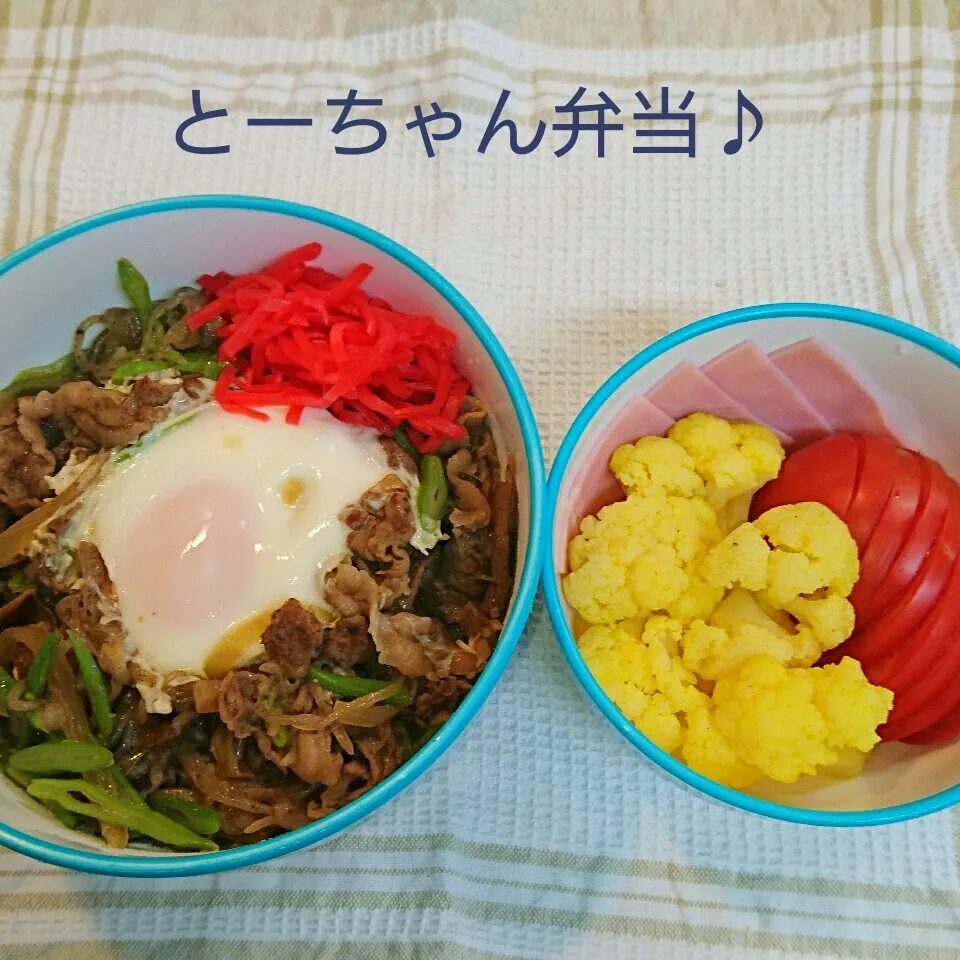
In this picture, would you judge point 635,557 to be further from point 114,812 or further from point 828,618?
point 114,812

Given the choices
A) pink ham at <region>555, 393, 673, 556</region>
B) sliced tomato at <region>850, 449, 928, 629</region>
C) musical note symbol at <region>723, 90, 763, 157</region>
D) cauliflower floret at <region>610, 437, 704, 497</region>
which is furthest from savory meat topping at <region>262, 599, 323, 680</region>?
musical note symbol at <region>723, 90, 763, 157</region>

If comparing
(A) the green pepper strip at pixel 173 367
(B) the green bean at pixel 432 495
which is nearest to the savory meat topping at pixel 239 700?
(B) the green bean at pixel 432 495

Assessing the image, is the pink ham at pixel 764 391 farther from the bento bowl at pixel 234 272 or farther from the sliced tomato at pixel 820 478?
the bento bowl at pixel 234 272

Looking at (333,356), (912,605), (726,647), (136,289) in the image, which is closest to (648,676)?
(726,647)

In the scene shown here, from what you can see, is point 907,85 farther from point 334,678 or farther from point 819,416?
point 334,678

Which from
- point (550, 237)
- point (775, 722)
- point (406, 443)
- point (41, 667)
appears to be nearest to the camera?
point (775, 722)

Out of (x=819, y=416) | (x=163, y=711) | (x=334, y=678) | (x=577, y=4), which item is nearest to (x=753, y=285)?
(x=819, y=416)
